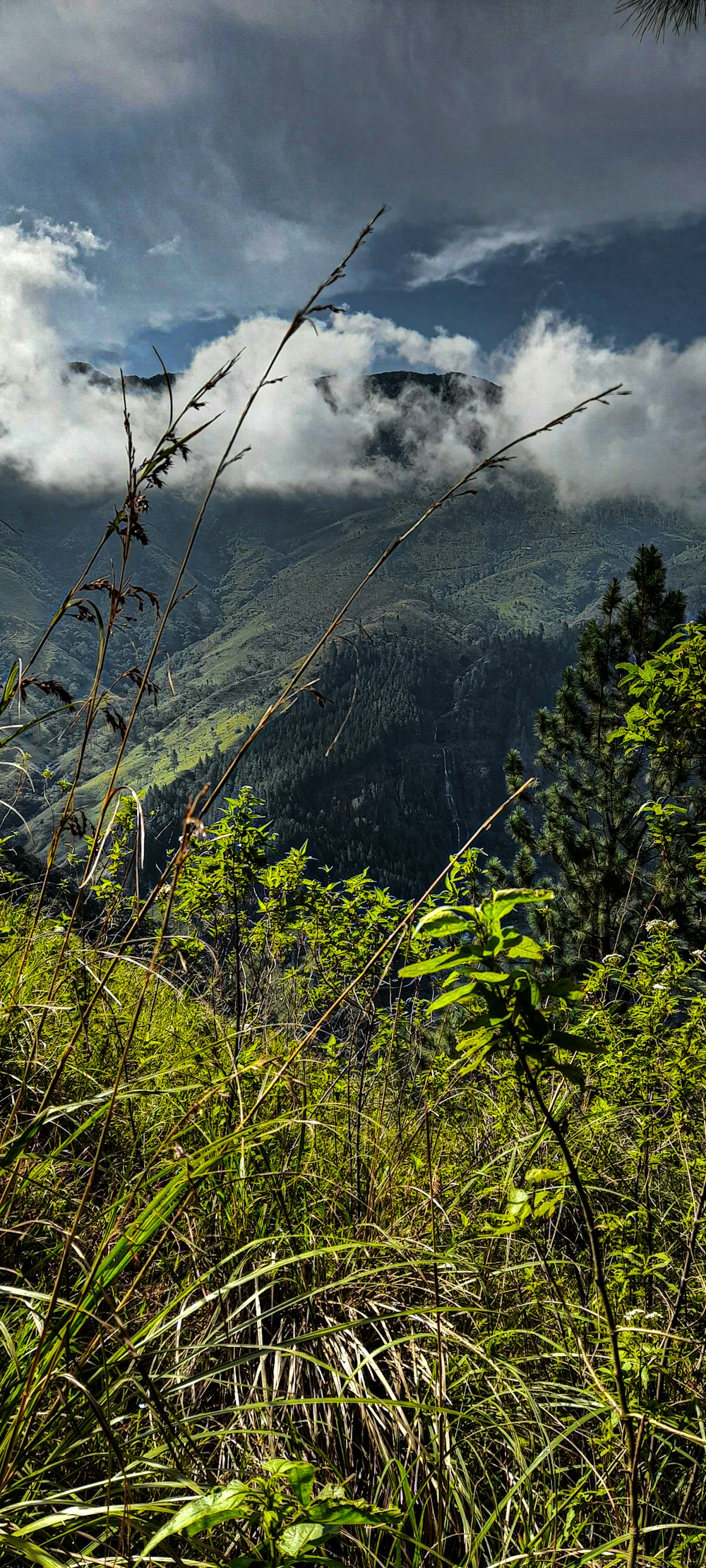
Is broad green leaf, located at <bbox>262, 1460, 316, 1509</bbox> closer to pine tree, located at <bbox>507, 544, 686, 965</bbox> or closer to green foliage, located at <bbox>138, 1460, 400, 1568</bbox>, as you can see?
green foliage, located at <bbox>138, 1460, 400, 1568</bbox>

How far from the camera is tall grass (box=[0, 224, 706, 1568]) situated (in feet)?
4.20

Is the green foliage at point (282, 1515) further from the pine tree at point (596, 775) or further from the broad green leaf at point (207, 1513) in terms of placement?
the pine tree at point (596, 775)

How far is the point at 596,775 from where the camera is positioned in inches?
634

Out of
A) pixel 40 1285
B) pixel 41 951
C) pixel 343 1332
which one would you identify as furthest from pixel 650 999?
pixel 41 951

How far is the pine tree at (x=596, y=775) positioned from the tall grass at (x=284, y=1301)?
41.9 feet

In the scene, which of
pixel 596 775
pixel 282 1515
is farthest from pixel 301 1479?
pixel 596 775

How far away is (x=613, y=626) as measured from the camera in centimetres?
1564

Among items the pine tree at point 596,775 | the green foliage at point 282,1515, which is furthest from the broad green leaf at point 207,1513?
the pine tree at point 596,775

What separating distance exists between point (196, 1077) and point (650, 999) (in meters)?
1.85

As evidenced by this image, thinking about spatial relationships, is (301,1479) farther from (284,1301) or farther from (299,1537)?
(284,1301)

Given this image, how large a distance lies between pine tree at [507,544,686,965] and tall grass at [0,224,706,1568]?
1278 centimetres

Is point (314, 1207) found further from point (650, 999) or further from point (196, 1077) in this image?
point (650, 999)

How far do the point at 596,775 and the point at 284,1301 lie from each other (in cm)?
1536

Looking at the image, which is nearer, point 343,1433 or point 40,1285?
point 343,1433
